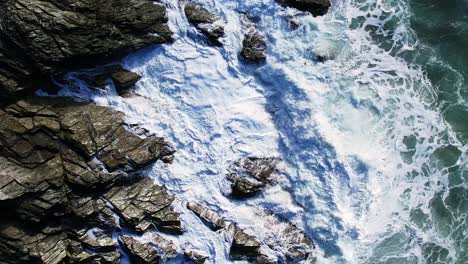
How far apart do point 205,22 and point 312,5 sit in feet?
14.4

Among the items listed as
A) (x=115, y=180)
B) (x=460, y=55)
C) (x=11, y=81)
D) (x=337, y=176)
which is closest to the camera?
(x=11, y=81)

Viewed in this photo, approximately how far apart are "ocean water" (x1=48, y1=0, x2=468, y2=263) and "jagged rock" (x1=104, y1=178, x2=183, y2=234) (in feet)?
1.46

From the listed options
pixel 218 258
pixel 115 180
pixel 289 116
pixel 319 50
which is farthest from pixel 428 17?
pixel 115 180

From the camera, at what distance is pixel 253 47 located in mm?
18453

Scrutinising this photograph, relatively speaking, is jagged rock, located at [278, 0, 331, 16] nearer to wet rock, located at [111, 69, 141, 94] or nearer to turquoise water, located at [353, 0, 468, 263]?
turquoise water, located at [353, 0, 468, 263]

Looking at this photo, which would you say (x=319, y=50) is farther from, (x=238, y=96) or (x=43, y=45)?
(x=43, y=45)

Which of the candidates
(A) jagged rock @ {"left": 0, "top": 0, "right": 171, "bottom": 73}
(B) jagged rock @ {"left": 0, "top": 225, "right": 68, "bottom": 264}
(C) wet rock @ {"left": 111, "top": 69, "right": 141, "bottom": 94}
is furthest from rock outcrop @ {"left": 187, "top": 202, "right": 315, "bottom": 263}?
(A) jagged rock @ {"left": 0, "top": 0, "right": 171, "bottom": 73}

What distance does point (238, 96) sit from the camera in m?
18.5

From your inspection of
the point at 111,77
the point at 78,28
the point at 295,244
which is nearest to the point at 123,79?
the point at 111,77

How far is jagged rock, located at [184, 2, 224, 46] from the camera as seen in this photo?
18.1 meters

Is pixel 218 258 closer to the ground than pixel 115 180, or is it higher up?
closer to the ground

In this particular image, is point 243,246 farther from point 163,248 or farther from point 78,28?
point 78,28

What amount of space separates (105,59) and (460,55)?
13.9 metres

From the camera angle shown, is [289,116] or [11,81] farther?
[289,116]
